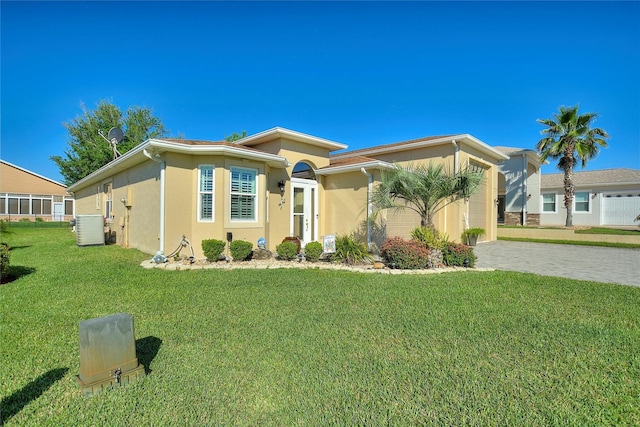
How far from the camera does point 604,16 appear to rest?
9156 millimetres

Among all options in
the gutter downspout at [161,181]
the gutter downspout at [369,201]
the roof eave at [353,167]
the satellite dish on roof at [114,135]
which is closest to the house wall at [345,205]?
the gutter downspout at [369,201]

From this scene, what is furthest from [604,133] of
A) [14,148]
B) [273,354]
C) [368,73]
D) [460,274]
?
[14,148]

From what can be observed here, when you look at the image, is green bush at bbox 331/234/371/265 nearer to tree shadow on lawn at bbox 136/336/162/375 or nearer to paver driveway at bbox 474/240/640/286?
paver driveway at bbox 474/240/640/286

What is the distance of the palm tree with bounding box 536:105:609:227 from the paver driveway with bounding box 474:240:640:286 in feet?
28.5

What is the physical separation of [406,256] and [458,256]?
68.0 inches

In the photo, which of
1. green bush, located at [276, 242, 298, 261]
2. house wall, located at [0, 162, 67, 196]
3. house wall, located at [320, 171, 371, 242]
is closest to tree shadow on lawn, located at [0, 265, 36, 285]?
green bush, located at [276, 242, 298, 261]

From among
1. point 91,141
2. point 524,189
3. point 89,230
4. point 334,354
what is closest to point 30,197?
point 91,141

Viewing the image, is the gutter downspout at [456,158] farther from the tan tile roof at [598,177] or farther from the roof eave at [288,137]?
the tan tile roof at [598,177]

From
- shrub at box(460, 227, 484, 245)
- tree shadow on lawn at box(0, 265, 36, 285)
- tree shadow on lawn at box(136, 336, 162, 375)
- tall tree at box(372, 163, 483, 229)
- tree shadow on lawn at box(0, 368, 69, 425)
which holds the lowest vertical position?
tree shadow on lawn at box(0, 368, 69, 425)

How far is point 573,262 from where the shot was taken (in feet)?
31.4

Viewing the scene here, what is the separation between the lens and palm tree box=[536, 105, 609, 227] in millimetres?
18828

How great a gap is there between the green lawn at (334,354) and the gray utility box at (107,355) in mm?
106

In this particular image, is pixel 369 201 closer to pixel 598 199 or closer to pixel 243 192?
pixel 243 192

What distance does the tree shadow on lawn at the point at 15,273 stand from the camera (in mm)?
6622
